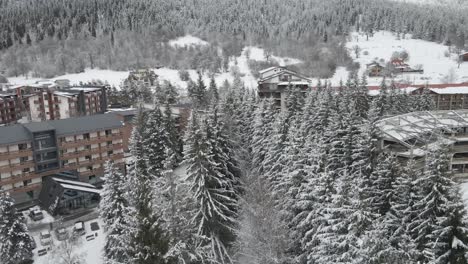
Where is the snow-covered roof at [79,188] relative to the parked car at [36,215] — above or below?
above

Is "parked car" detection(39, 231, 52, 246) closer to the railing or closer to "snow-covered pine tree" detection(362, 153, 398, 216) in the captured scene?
the railing

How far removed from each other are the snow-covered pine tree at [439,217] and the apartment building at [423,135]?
1647 centimetres

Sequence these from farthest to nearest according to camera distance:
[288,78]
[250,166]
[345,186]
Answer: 1. [288,78]
2. [250,166]
3. [345,186]

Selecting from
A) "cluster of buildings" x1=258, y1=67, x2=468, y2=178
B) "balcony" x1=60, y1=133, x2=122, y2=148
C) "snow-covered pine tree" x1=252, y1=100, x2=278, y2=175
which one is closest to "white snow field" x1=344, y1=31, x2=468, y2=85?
"cluster of buildings" x1=258, y1=67, x2=468, y2=178

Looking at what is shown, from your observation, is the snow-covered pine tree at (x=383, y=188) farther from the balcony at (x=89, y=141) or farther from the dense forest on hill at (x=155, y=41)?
the dense forest on hill at (x=155, y=41)

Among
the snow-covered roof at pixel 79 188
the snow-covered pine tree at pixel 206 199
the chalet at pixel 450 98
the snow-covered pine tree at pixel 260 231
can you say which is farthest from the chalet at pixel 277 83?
the snow-covered pine tree at pixel 206 199

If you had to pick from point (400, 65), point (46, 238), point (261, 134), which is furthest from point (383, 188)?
point (400, 65)

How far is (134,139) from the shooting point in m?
43.2

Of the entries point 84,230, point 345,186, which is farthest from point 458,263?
point 84,230

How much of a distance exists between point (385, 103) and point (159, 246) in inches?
1979

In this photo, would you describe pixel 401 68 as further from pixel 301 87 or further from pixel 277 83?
pixel 277 83

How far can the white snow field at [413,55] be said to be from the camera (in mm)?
126531

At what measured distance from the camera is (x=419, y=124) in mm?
43656

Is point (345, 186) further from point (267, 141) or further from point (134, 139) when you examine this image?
point (134, 139)
